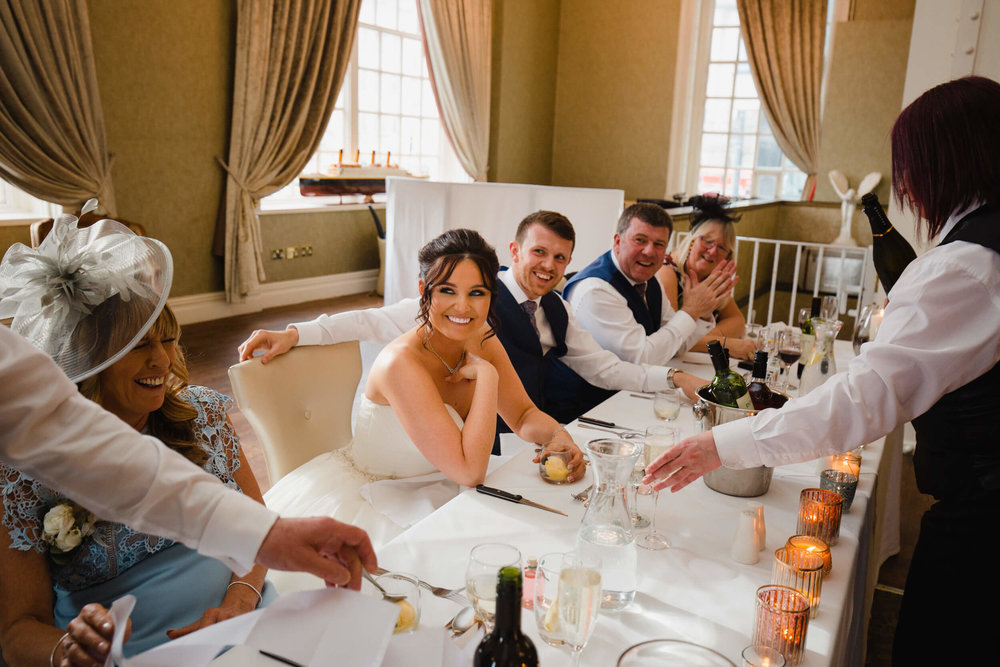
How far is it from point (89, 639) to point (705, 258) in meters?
2.68

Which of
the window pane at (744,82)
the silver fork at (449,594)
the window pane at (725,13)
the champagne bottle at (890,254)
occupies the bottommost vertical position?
the silver fork at (449,594)

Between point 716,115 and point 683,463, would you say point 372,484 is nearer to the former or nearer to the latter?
point 683,463

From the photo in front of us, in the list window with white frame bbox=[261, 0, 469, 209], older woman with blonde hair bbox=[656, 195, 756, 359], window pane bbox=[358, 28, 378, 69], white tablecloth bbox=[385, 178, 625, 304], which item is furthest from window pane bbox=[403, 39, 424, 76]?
older woman with blonde hair bbox=[656, 195, 756, 359]

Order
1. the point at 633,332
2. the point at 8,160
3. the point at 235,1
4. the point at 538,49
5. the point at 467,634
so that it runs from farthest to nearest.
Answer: the point at 538,49 → the point at 235,1 → the point at 8,160 → the point at 633,332 → the point at 467,634

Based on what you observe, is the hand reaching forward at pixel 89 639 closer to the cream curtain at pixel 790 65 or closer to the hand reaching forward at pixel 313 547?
the hand reaching forward at pixel 313 547

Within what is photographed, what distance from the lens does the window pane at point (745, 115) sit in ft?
28.9

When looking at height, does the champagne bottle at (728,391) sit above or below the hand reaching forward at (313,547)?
above

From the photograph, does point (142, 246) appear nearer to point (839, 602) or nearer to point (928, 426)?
point (839, 602)

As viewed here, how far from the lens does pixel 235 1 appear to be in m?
5.53

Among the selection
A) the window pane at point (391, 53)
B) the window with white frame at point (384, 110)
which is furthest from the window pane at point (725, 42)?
the window pane at point (391, 53)

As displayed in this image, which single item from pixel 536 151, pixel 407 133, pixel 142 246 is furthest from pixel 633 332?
pixel 536 151

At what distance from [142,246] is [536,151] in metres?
8.21

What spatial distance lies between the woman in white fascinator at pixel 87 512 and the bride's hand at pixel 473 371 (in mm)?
677

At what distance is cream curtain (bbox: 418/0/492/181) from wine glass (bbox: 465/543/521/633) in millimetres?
7091
